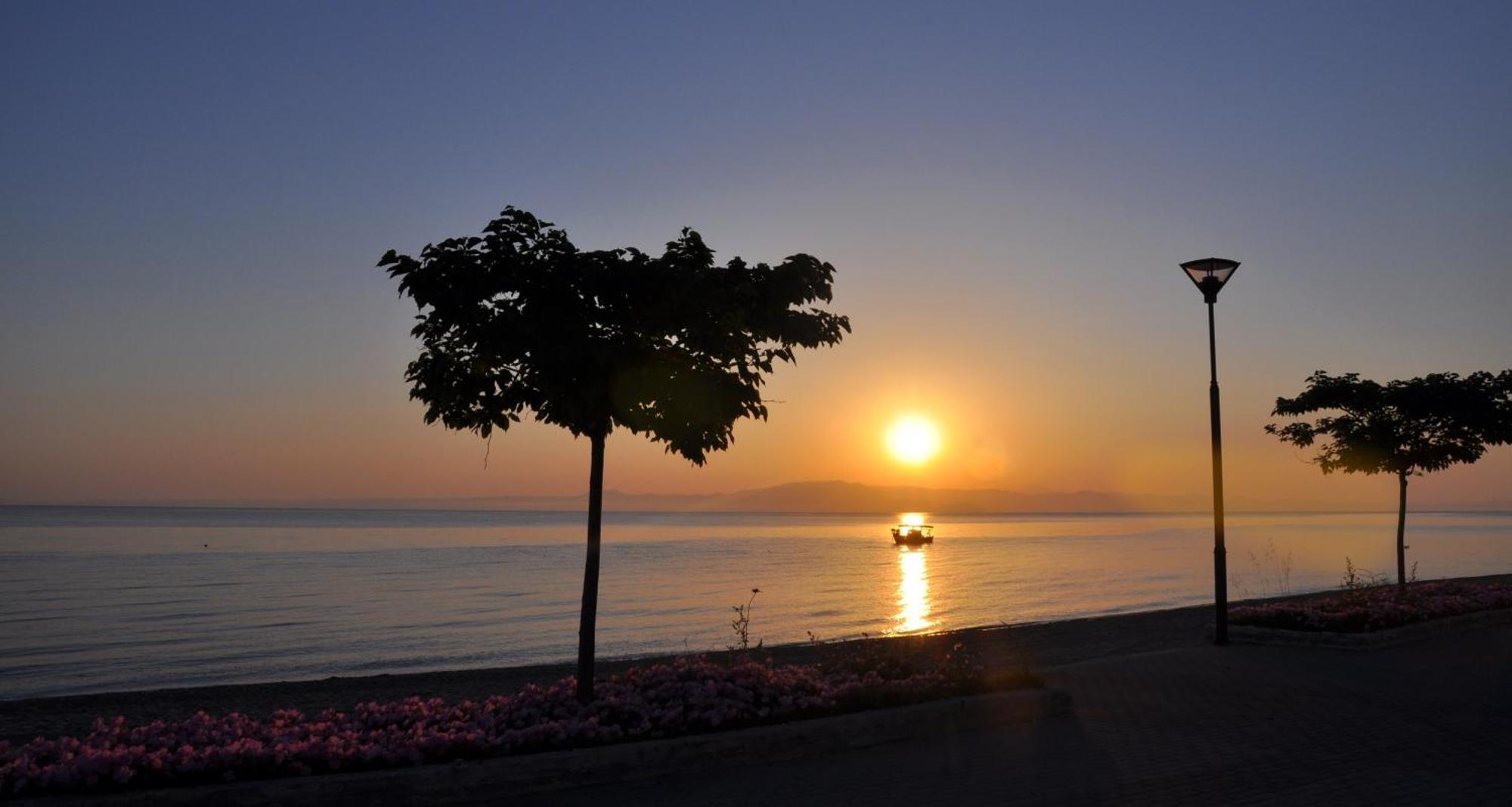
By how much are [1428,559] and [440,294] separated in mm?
79532

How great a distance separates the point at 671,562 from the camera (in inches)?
2867

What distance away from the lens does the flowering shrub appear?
24.5ft

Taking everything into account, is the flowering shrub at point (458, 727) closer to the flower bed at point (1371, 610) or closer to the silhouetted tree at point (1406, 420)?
the flower bed at point (1371, 610)

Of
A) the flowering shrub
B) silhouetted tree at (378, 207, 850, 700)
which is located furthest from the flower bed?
silhouetted tree at (378, 207, 850, 700)

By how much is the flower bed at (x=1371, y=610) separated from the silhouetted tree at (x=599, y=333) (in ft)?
41.1

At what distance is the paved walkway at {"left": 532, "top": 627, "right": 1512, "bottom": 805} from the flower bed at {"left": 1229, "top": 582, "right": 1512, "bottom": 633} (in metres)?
3.59

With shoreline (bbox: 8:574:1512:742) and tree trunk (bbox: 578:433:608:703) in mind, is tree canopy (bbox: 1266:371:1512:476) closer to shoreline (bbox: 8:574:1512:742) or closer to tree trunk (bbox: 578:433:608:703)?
shoreline (bbox: 8:574:1512:742)

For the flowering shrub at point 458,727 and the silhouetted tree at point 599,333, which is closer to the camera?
the flowering shrub at point 458,727

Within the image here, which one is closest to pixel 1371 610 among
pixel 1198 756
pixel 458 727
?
pixel 1198 756

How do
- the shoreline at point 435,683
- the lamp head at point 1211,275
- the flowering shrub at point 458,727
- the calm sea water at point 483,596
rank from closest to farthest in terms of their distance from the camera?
the flowering shrub at point 458,727 < the shoreline at point 435,683 < the lamp head at point 1211,275 < the calm sea water at point 483,596

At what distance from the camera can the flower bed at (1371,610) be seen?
17.8 metres

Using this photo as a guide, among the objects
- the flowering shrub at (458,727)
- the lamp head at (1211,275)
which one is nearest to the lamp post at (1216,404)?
the lamp head at (1211,275)

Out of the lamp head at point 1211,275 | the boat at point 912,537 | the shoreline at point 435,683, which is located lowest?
the boat at point 912,537

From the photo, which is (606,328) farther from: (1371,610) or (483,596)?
(483,596)
